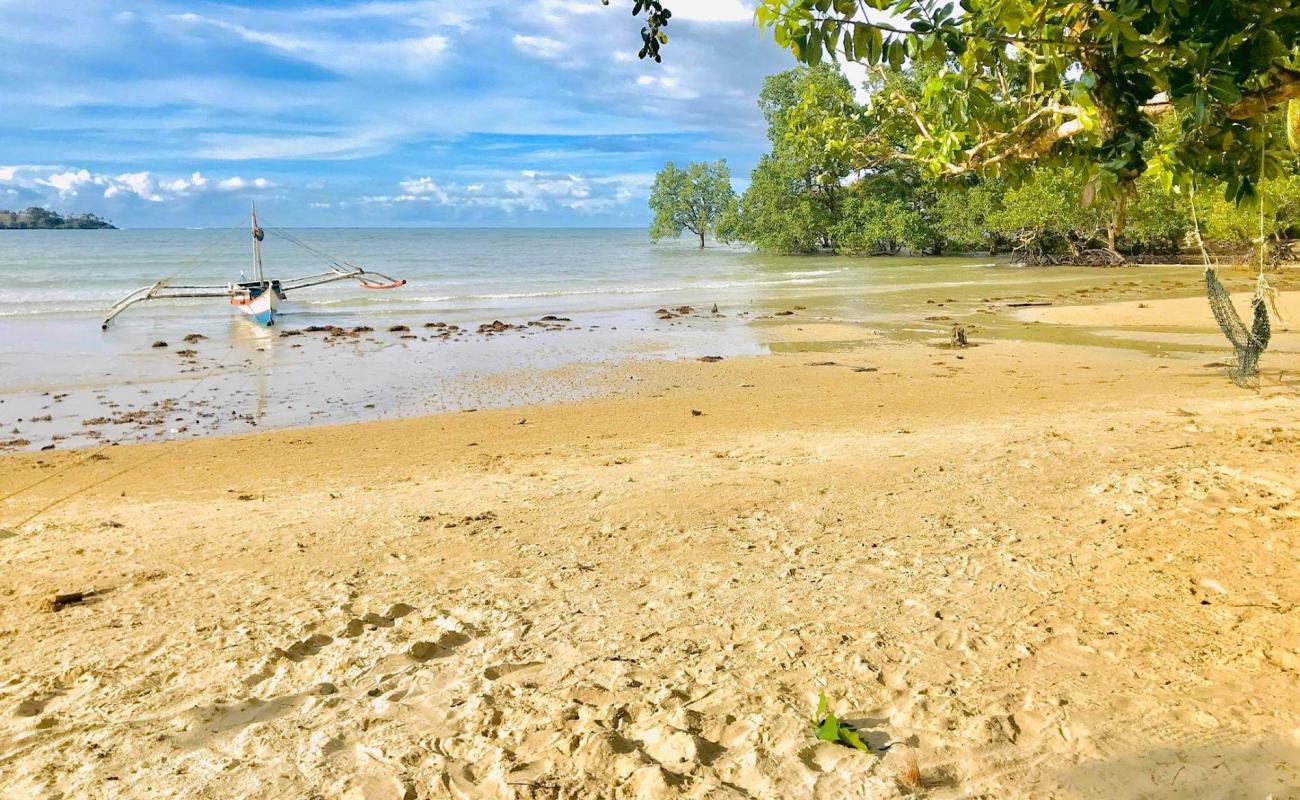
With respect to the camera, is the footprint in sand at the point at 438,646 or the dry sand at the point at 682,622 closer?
the dry sand at the point at 682,622

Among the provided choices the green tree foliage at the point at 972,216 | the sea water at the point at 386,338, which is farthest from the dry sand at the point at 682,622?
the green tree foliage at the point at 972,216

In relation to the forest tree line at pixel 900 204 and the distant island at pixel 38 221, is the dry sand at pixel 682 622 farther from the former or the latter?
the distant island at pixel 38 221

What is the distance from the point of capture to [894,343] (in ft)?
50.5

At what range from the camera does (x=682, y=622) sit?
12.6 ft

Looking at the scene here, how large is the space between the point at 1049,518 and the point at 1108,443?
82.0 inches

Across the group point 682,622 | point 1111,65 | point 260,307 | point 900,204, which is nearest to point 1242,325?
point 1111,65

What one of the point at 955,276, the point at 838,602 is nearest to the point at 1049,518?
the point at 838,602

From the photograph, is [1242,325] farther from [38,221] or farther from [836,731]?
[38,221]

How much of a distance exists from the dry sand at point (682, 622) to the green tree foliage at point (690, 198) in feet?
182

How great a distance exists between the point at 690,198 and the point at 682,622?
60146mm

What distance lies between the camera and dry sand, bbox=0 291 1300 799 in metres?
2.74

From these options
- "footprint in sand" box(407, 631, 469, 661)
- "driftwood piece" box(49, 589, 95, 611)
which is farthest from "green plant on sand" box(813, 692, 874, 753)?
"driftwood piece" box(49, 589, 95, 611)

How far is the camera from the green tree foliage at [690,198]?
60875mm

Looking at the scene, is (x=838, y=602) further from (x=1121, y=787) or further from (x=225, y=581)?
(x=225, y=581)
